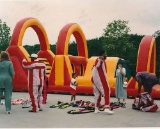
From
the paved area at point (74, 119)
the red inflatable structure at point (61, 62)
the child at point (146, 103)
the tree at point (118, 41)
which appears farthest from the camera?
the tree at point (118, 41)

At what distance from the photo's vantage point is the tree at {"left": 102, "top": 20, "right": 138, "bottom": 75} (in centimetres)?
3766

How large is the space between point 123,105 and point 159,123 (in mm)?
2720

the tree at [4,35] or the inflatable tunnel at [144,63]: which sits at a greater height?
the tree at [4,35]

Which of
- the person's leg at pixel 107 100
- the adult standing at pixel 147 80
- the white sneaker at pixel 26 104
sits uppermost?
the adult standing at pixel 147 80

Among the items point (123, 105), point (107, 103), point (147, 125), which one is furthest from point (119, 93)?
point (147, 125)

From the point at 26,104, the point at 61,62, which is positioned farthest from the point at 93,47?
the point at 26,104

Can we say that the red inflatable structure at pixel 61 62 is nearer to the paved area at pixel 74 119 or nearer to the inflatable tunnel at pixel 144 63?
the inflatable tunnel at pixel 144 63

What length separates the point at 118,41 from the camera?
127 feet

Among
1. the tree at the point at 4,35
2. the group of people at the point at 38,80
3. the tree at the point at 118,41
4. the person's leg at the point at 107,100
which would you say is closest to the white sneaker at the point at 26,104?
the group of people at the point at 38,80

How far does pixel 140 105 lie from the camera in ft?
28.0

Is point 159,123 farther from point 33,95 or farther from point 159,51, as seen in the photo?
point 159,51

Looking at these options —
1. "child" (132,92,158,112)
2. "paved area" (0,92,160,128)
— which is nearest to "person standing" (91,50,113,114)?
"paved area" (0,92,160,128)

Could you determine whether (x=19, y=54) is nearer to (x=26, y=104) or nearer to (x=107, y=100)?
(x=26, y=104)

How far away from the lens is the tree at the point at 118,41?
124 feet
